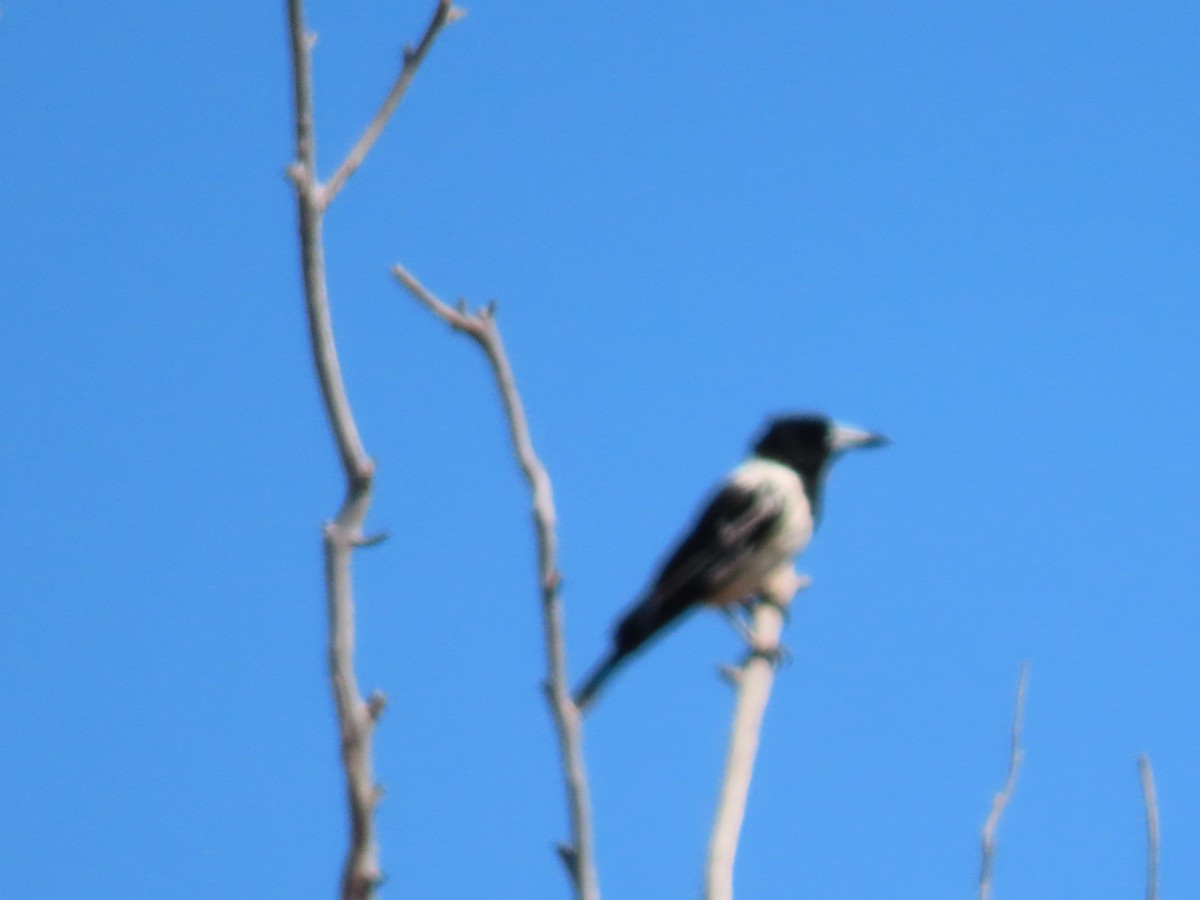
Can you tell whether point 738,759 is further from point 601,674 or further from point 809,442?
point 809,442

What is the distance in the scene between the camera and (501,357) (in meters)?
2.65

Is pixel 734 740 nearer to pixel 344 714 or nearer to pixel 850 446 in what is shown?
pixel 344 714

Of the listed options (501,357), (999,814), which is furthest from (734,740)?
(501,357)

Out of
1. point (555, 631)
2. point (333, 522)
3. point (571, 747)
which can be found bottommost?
point (571, 747)

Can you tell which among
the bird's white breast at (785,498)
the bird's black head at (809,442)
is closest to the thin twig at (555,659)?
the bird's white breast at (785,498)

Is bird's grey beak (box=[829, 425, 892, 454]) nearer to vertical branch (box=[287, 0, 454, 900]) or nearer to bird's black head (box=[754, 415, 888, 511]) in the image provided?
bird's black head (box=[754, 415, 888, 511])

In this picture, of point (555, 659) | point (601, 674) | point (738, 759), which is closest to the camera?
point (555, 659)

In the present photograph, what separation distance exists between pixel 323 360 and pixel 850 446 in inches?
225

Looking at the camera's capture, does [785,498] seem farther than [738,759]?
Yes

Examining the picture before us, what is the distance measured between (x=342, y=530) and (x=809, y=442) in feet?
18.6

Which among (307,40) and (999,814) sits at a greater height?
(307,40)

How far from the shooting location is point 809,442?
7828mm

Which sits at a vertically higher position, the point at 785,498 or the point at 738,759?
the point at 785,498

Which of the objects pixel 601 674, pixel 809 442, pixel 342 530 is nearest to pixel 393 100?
pixel 342 530
